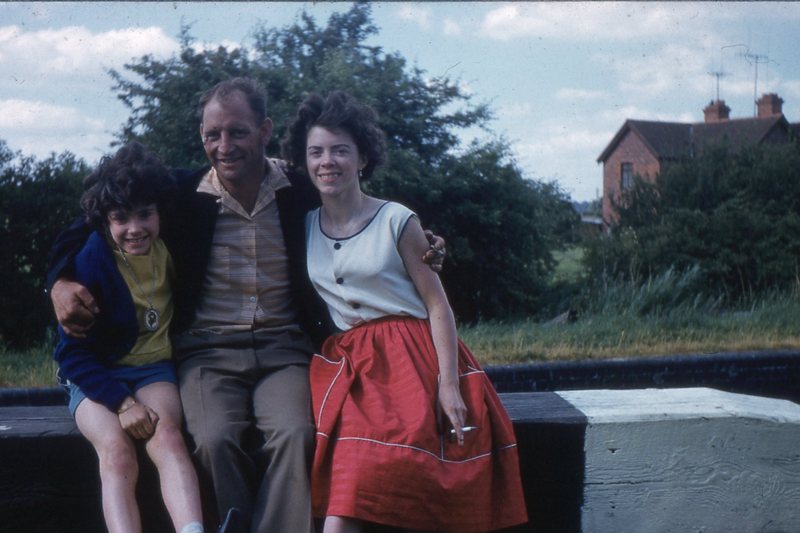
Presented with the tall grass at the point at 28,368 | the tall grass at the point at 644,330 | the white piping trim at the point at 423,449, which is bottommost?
the tall grass at the point at 28,368

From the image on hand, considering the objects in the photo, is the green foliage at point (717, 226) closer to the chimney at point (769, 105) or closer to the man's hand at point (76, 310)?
the man's hand at point (76, 310)

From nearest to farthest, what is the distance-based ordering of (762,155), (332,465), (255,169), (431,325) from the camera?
(332,465) → (431,325) → (255,169) → (762,155)

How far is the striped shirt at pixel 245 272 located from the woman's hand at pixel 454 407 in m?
0.70

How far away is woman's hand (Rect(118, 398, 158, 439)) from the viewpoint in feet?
9.00

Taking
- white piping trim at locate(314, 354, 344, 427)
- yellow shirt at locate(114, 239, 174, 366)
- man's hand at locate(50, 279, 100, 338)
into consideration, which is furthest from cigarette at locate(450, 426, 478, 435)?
man's hand at locate(50, 279, 100, 338)

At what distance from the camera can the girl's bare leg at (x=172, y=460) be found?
2645 mm

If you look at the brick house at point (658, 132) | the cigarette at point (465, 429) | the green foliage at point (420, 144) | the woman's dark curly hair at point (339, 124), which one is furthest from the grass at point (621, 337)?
the brick house at point (658, 132)

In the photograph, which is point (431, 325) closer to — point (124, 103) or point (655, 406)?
point (655, 406)

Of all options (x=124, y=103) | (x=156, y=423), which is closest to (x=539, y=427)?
(x=156, y=423)

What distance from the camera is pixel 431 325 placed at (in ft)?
9.75

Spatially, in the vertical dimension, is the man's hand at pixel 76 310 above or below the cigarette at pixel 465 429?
above

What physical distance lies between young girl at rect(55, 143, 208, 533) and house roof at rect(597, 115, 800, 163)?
47.7 ft

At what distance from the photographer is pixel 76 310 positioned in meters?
2.87

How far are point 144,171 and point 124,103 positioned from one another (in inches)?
417
